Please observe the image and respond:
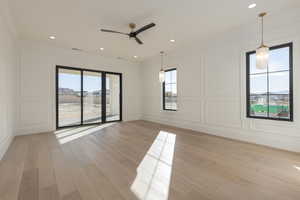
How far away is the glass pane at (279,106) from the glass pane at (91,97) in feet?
19.9

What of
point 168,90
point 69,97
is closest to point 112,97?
point 69,97

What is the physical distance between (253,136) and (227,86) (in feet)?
4.96

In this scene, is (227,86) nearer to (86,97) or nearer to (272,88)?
(272,88)

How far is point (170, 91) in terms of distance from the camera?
603 centimetres

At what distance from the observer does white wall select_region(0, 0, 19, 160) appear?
→ 113 inches

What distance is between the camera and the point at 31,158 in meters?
2.78

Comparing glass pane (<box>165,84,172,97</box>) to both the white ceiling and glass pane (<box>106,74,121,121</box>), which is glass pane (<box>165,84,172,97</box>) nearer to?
the white ceiling

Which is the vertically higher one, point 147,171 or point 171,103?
point 171,103

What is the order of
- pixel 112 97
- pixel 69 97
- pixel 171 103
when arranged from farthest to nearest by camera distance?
pixel 112 97 → pixel 171 103 → pixel 69 97

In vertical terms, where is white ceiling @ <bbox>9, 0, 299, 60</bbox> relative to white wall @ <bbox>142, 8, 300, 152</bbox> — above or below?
above

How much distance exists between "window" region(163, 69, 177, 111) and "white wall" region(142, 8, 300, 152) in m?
0.29

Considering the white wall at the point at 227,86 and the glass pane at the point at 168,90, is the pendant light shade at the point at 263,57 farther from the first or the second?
the glass pane at the point at 168,90

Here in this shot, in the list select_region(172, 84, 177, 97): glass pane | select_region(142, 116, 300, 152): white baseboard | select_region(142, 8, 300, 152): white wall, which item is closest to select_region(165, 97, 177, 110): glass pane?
select_region(172, 84, 177, 97): glass pane

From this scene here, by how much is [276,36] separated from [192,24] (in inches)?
77.7
